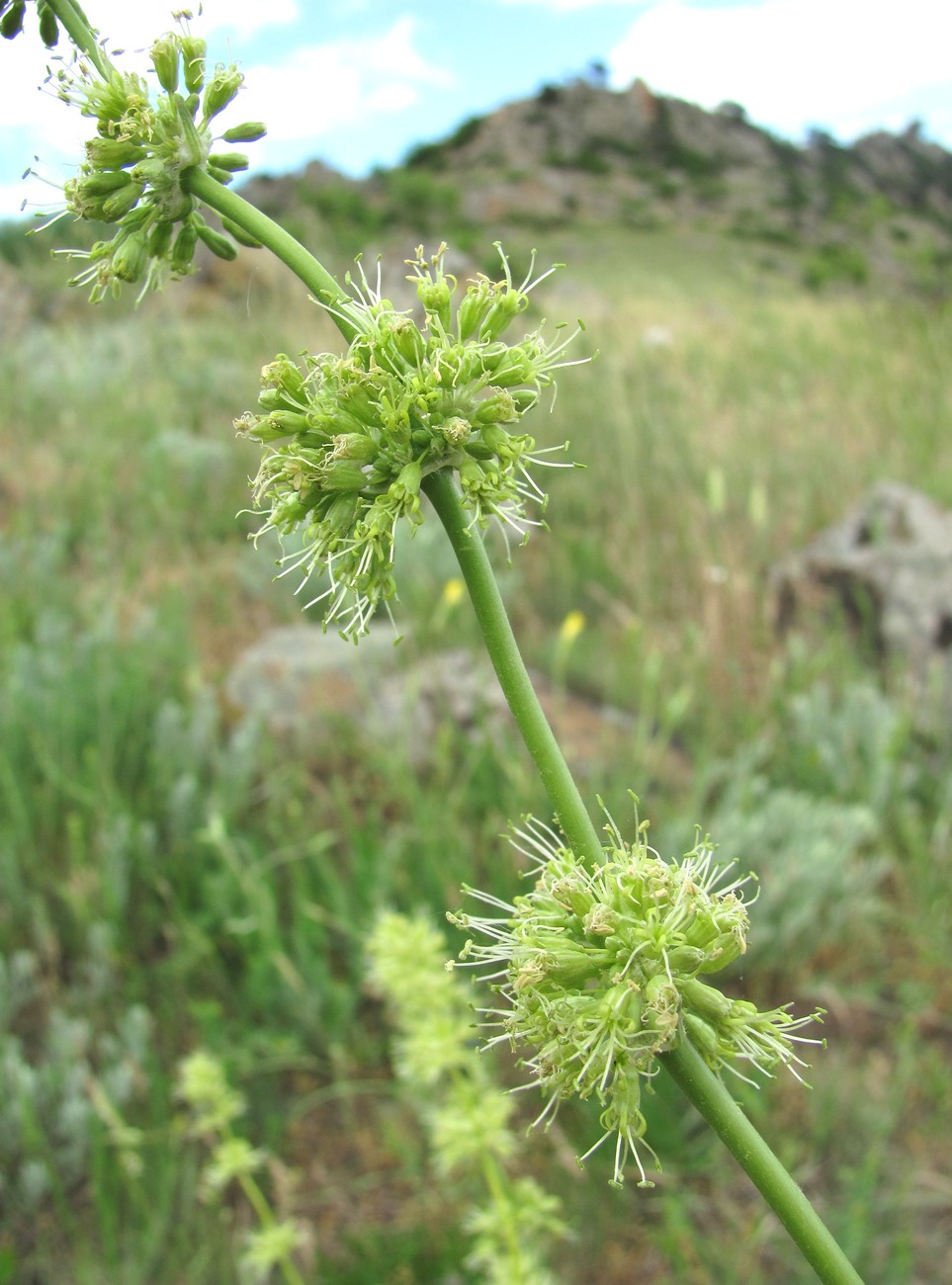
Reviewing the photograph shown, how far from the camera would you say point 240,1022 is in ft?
9.91

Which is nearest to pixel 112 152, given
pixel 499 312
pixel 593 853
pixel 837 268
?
pixel 499 312

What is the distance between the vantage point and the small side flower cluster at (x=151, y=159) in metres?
0.87

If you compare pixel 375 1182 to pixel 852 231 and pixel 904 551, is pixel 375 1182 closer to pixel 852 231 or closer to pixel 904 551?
pixel 904 551

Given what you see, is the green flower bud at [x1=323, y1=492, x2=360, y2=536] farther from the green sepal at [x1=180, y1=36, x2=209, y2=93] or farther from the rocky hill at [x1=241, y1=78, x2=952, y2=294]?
the rocky hill at [x1=241, y1=78, x2=952, y2=294]

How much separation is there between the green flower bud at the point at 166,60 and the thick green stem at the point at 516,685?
51 cm

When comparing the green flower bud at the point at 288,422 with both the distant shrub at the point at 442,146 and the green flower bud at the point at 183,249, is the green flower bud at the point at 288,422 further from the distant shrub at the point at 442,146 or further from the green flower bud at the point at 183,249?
the distant shrub at the point at 442,146

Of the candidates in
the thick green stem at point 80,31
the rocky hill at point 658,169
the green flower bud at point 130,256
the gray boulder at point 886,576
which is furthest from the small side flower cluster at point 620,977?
the rocky hill at point 658,169

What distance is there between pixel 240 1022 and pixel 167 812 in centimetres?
83

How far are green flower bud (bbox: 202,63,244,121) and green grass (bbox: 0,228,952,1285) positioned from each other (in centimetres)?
20

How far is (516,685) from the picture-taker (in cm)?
73

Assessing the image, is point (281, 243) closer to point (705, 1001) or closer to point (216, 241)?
point (216, 241)

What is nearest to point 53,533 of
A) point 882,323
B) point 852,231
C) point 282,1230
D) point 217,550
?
point 217,550

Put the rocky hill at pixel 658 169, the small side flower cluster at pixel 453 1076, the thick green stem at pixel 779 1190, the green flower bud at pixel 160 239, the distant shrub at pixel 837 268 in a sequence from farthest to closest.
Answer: the rocky hill at pixel 658 169, the distant shrub at pixel 837 268, the small side flower cluster at pixel 453 1076, the green flower bud at pixel 160 239, the thick green stem at pixel 779 1190

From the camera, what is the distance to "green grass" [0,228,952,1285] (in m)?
2.64
